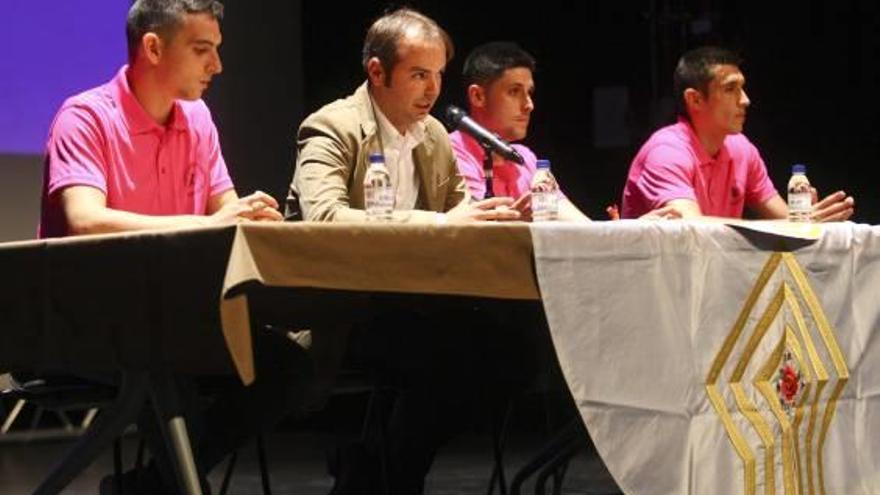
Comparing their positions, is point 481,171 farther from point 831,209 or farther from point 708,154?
point 831,209

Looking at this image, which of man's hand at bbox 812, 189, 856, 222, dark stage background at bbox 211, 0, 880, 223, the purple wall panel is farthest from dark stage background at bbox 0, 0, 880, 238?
man's hand at bbox 812, 189, 856, 222

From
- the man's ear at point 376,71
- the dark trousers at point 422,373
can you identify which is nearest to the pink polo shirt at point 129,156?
the man's ear at point 376,71

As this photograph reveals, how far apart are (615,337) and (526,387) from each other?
0.70 meters

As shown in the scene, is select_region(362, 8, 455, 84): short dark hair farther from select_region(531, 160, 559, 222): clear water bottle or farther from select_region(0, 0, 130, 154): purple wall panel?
select_region(0, 0, 130, 154): purple wall panel

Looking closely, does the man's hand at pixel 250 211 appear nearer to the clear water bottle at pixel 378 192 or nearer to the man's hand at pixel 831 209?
the clear water bottle at pixel 378 192

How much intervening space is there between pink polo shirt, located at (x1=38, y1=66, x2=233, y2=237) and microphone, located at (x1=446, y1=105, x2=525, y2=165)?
0.51m

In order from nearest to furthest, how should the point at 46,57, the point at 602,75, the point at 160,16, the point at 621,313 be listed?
the point at 621,313 → the point at 160,16 → the point at 46,57 → the point at 602,75

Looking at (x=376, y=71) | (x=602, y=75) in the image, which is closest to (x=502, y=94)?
(x=376, y=71)

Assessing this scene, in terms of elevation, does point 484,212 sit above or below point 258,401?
above

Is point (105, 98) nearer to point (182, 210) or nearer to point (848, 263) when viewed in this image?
point (182, 210)

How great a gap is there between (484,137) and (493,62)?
1.00m

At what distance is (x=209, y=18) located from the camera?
2.88 m

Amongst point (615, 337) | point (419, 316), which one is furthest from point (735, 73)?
point (615, 337)

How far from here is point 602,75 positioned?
19.6ft
